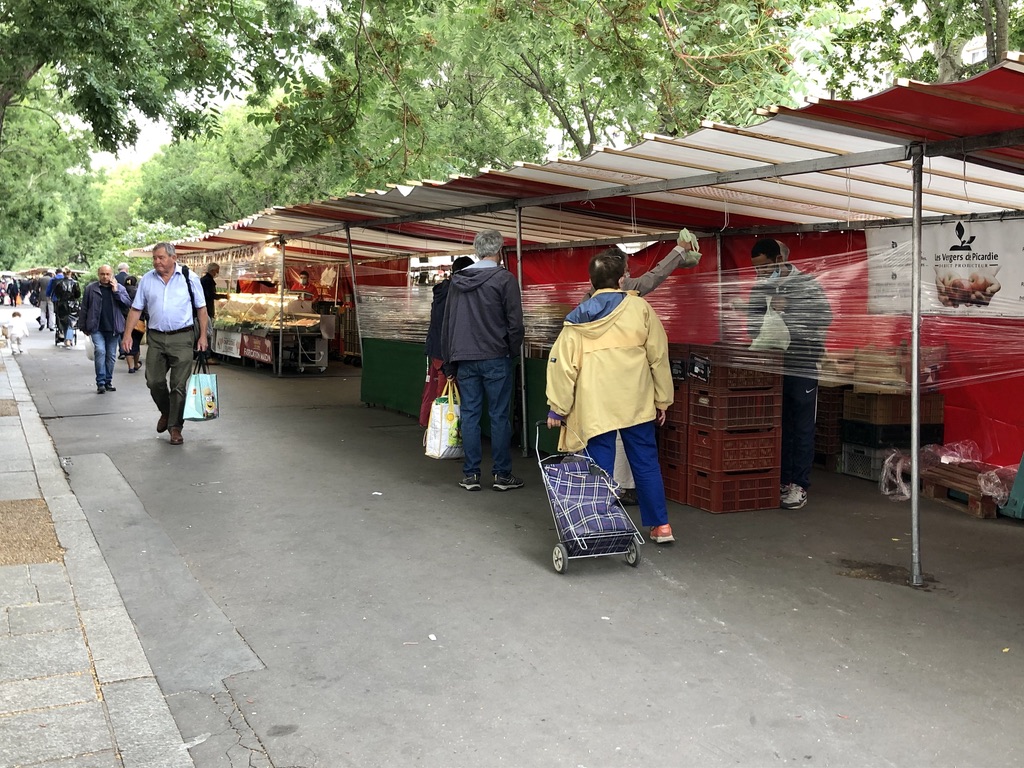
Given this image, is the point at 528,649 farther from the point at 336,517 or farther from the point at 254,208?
the point at 254,208

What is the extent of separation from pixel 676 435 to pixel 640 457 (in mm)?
1316

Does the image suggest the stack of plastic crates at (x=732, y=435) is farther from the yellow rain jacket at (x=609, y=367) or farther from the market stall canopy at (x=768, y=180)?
the market stall canopy at (x=768, y=180)

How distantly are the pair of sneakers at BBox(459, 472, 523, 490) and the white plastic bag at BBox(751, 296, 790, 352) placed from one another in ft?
7.21

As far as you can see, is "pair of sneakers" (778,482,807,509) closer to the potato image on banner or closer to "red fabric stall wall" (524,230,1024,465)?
"red fabric stall wall" (524,230,1024,465)

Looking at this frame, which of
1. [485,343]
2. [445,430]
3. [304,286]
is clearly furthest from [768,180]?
[304,286]

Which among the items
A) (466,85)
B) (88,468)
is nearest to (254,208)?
(466,85)

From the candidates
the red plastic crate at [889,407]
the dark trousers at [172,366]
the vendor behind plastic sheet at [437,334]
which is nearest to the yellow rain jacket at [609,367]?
the vendor behind plastic sheet at [437,334]

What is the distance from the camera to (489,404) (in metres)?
7.22

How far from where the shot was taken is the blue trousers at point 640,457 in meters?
5.58

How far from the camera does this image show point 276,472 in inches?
308

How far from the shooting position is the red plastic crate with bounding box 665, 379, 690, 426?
6.66 metres

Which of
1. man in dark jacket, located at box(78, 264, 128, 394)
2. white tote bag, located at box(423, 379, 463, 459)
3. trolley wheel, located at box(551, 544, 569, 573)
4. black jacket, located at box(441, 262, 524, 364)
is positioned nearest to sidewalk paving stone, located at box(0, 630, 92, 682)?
trolley wheel, located at box(551, 544, 569, 573)

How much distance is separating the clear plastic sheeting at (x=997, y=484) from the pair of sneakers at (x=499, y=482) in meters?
3.39

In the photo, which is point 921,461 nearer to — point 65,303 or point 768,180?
point 768,180
